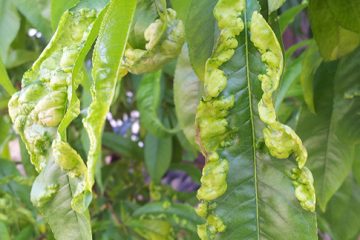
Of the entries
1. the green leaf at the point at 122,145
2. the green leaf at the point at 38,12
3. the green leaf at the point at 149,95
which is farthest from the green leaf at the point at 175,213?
the green leaf at the point at 38,12

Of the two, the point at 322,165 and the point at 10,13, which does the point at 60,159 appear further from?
the point at 10,13

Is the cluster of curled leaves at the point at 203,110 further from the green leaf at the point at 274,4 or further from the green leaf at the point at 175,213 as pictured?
the green leaf at the point at 175,213

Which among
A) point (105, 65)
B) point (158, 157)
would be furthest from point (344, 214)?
point (105, 65)

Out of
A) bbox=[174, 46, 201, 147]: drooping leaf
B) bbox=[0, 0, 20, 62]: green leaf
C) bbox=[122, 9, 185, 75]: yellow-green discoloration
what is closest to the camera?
bbox=[122, 9, 185, 75]: yellow-green discoloration

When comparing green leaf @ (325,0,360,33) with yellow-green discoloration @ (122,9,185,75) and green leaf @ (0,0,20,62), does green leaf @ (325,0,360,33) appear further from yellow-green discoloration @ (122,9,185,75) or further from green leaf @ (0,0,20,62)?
green leaf @ (0,0,20,62)

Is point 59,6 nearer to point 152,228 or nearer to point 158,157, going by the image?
point 152,228

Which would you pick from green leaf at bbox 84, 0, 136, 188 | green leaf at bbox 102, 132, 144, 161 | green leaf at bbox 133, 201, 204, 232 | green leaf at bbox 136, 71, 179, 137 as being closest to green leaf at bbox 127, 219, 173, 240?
green leaf at bbox 133, 201, 204, 232

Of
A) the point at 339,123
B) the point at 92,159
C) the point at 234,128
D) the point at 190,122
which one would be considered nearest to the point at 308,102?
the point at 339,123
